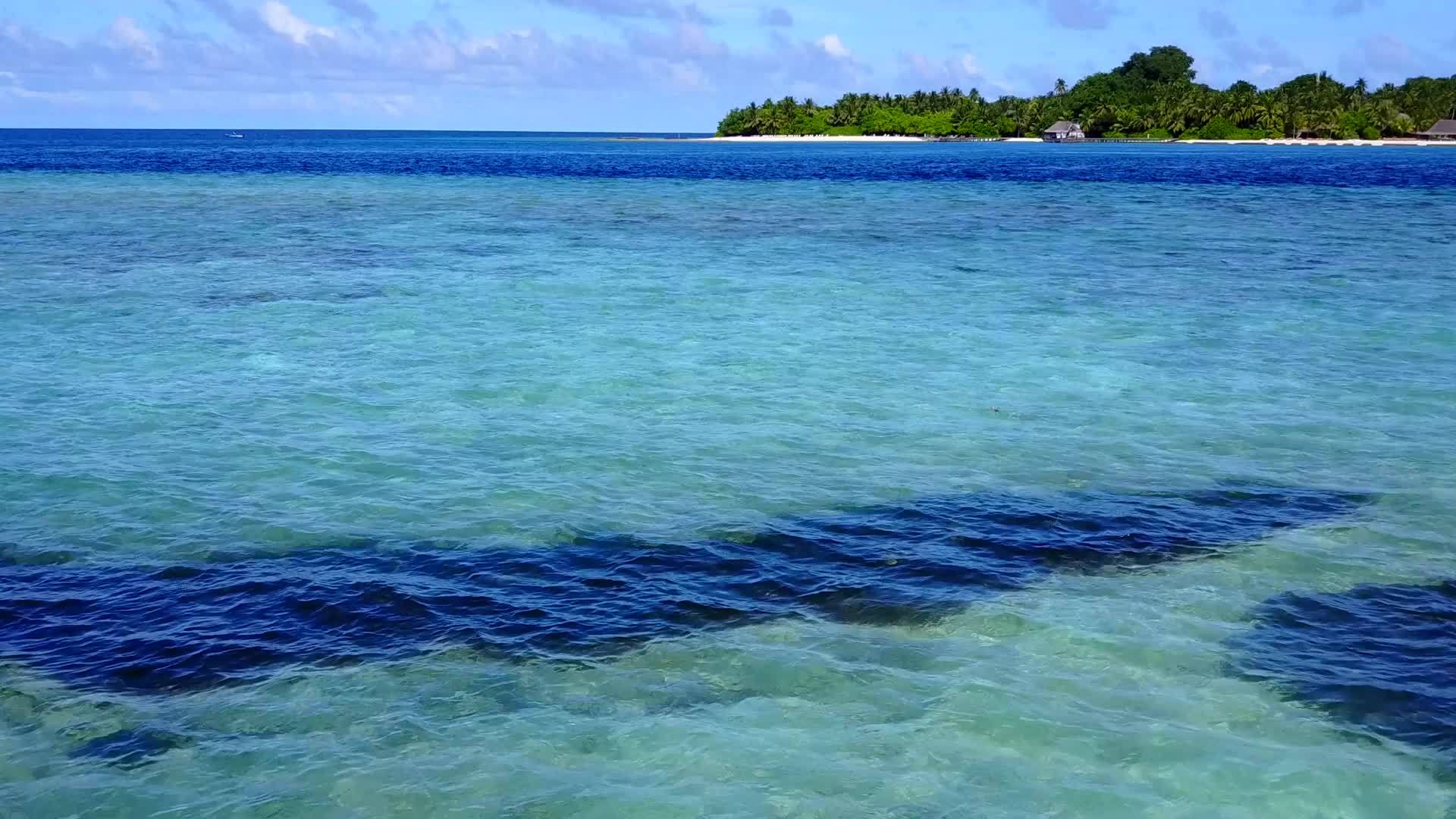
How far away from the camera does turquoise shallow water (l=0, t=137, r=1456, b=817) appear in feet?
26.6

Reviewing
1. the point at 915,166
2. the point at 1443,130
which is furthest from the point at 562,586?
the point at 1443,130

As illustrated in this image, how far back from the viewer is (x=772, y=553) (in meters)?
11.9

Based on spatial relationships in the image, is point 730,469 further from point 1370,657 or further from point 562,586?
point 1370,657

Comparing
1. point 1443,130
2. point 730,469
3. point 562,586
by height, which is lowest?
point 562,586

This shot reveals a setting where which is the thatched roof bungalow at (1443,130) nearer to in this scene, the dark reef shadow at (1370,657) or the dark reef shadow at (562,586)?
the dark reef shadow at (562,586)

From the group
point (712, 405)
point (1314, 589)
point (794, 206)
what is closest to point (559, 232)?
point (794, 206)

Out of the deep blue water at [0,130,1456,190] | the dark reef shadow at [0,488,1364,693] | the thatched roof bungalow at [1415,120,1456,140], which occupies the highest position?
the thatched roof bungalow at [1415,120,1456,140]

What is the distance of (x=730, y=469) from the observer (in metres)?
14.8

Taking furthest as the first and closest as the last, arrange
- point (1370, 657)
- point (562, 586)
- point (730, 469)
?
point (730, 469), point (562, 586), point (1370, 657)

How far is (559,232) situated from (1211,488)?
3296 centimetres

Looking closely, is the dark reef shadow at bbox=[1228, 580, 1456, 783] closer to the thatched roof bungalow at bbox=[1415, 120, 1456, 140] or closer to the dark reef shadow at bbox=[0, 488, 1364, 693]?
the dark reef shadow at bbox=[0, 488, 1364, 693]

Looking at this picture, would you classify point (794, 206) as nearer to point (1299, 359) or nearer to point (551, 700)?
point (1299, 359)

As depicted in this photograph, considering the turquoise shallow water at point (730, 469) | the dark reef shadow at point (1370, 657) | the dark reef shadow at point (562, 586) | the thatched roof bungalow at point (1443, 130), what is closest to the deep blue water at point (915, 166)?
the thatched roof bungalow at point (1443, 130)

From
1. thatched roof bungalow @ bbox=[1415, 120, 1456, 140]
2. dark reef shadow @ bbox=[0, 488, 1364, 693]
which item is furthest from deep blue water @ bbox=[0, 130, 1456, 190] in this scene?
dark reef shadow @ bbox=[0, 488, 1364, 693]
